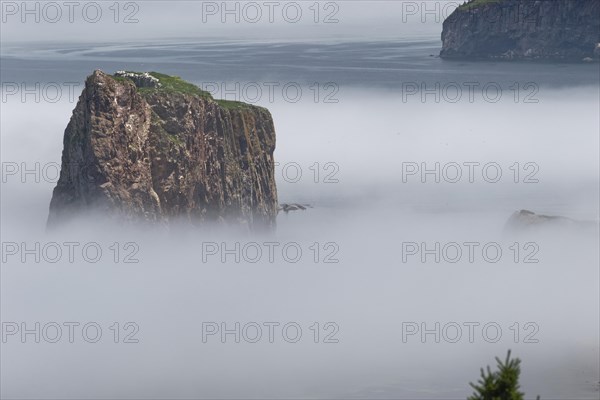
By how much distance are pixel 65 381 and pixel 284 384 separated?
18287 millimetres

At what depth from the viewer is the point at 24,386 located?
189125 mm

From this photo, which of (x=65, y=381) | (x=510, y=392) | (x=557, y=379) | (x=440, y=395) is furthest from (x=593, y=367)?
(x=510, y=392)

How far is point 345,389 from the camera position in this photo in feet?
613

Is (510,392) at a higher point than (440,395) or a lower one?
higher

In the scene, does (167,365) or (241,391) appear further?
(167,365)

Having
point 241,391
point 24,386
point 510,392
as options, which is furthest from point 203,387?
point 510,392

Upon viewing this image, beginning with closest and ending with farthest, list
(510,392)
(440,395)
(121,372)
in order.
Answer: (510,392) → (440,395) → (121,372)

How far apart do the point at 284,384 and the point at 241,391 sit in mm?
4845

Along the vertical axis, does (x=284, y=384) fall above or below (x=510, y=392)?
below

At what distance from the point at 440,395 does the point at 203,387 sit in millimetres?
19551

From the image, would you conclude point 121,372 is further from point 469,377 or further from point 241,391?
point 469,377

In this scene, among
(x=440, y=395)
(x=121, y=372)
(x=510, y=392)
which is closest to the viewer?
(x=510, y=392)

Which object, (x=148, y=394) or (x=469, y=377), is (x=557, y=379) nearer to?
(x=469, y=377)

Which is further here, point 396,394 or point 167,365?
point 167,365
